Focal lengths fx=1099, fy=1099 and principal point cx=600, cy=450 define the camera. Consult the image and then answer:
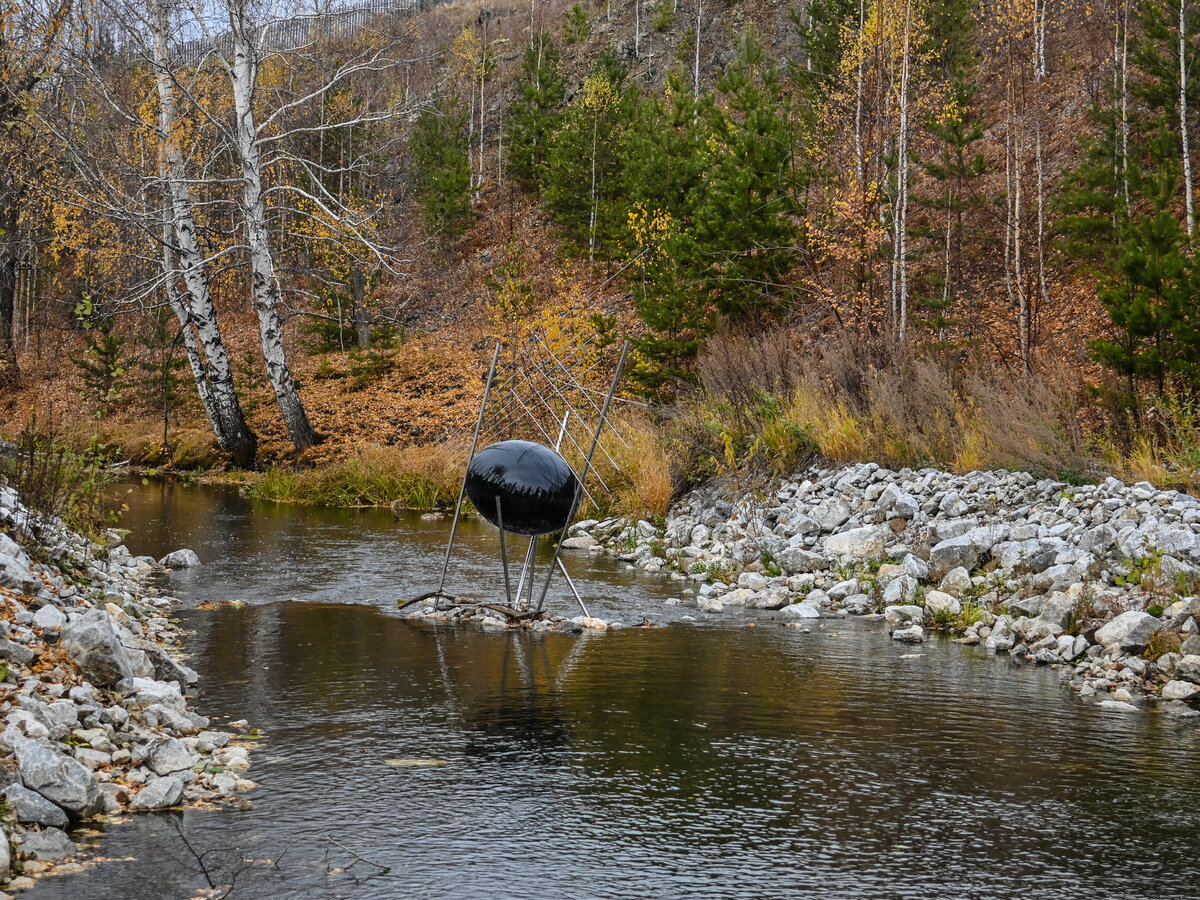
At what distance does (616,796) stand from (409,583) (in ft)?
20.6

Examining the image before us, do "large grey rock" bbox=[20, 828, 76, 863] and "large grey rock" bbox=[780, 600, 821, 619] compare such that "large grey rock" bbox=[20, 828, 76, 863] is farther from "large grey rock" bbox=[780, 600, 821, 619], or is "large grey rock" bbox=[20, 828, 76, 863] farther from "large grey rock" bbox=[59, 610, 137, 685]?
"large grey rock" bbox=[780, 600, 821, 619]

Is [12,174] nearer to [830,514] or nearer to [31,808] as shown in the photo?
[830,514]

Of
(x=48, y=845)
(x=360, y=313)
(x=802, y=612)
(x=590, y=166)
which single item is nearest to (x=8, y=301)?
(x=360, y=313)

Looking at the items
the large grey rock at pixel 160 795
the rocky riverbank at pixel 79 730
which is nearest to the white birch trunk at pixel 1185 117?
the rocky riverbank at pixel 79 730

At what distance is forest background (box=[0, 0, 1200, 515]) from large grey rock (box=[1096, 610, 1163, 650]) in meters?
2.45

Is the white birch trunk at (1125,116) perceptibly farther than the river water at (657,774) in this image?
Yes

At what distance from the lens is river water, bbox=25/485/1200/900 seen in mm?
4137

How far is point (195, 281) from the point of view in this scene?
67.2ft

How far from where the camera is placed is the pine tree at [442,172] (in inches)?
1409

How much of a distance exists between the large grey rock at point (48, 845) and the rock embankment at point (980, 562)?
5992 millimetres

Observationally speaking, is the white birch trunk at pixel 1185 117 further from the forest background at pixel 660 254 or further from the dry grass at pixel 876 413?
the dry grass at pixel 876 413

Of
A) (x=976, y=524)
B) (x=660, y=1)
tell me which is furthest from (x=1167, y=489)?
(x=660, y=1)

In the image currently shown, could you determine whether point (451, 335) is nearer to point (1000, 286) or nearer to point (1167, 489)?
point (1000, 286)

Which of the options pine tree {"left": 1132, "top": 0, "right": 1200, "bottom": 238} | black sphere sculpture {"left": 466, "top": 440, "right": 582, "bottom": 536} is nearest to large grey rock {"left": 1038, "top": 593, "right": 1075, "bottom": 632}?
black sphere sculpture {"left": 466, "top": 440, "right": 582, "bottom": 536}
